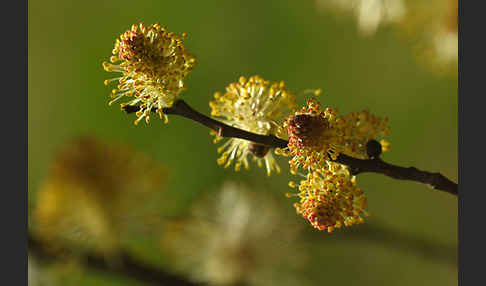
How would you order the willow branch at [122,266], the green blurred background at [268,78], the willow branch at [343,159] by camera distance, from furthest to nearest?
the green blurred background at [268,78] → the willow branch at [122,266] → the willow branch at [343,159]

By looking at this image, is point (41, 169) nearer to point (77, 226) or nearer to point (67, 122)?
point (67, 122)

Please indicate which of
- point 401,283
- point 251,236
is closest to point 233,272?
point 251,236

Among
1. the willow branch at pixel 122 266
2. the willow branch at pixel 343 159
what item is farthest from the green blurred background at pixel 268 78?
the willow branch at pixel 343 159

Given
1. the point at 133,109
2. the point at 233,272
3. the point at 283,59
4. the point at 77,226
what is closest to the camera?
the point at 133,109

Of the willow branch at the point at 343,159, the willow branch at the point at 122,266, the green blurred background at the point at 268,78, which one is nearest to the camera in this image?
the willow branch at the point at 343,159

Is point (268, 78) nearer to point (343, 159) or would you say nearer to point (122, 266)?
point (122, 266)

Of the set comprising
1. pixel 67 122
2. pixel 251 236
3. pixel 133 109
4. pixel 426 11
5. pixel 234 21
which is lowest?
pixel 251 236

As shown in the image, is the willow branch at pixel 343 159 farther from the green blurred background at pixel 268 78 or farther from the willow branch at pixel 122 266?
the green blurred background at pixel 268 78
